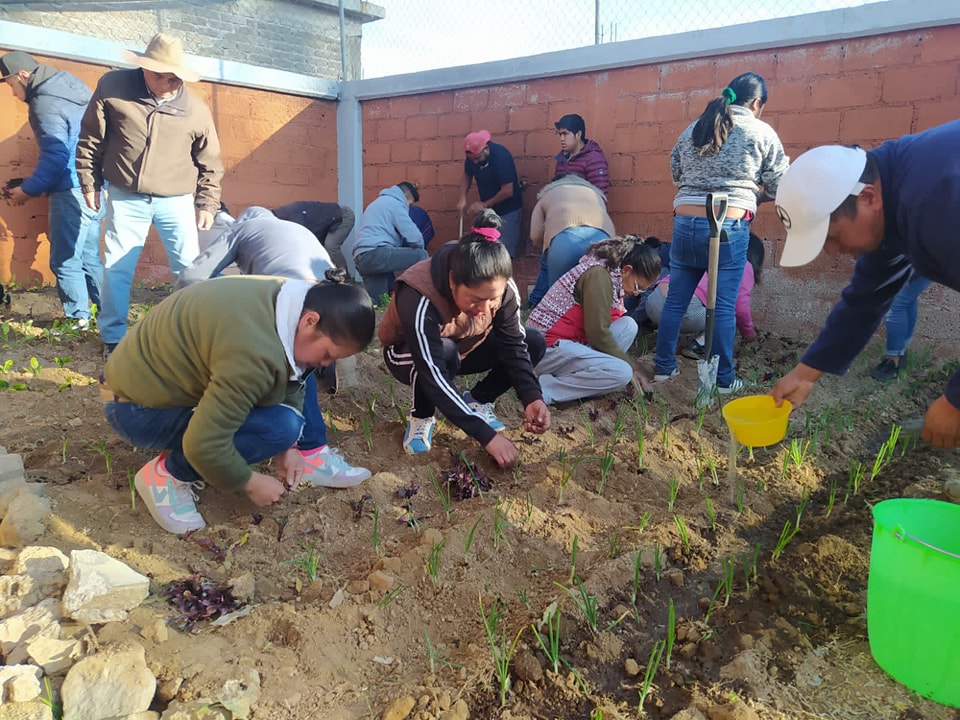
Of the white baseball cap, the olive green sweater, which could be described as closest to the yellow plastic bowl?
the white baseball cap

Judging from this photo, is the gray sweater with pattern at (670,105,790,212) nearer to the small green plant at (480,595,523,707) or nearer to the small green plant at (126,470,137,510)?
the small green plant at (480,595,523,707)

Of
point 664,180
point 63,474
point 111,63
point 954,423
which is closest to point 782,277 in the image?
point 664,180

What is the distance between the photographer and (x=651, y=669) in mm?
1669

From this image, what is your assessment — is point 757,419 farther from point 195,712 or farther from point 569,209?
point 569,209

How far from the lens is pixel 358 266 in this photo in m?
5.77

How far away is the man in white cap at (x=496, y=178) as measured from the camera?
5793mm

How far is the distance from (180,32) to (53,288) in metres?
9.63

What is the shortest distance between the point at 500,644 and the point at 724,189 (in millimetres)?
2838

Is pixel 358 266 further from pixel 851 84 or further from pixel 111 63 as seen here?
pixel 851 84

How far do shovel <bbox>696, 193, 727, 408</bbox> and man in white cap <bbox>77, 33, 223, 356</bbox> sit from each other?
2.88 m

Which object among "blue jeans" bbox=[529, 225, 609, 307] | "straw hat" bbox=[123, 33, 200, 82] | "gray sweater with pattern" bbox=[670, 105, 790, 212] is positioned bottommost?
"blue jeans" bbox=[529, 225, 609, 307]

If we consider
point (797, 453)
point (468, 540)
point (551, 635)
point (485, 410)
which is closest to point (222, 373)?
point (468, 540)

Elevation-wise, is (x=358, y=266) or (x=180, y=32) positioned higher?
(x=180, y=32)

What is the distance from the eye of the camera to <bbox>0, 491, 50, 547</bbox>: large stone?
2117 millimetres
